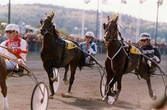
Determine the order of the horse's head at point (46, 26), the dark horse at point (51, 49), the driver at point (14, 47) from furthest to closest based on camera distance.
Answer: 1. the dark horse at point (51, 49)
2. the horse's head at point (46, 26)
3. the driver at point (14, 47)

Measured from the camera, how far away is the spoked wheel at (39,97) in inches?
223

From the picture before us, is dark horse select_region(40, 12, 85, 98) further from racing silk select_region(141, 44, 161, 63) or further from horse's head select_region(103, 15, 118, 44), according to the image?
racing silk select_region(141, 44, 161, 63)

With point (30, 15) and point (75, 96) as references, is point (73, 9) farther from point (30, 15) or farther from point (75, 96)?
point (75, 96)

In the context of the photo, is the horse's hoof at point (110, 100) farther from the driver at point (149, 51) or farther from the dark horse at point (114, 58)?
the driver at point (149, 51)

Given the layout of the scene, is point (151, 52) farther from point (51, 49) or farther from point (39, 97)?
point (39, 97)

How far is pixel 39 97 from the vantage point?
227 inches

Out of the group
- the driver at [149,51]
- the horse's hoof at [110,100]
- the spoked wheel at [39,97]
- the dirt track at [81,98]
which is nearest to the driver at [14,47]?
the spoked wheel at [39,97]

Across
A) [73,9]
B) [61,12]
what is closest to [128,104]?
[61,12]

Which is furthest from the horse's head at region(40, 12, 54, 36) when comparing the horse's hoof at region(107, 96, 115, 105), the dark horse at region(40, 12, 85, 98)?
the horse's hoof at region(107, 96, 115, 105)

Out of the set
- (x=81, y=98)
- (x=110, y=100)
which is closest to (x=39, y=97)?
(x=110, y=100)

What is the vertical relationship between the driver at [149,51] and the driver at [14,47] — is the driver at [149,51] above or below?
below

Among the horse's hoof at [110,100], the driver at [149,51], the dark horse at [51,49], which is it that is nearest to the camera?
the horse's hoof at [110,100]

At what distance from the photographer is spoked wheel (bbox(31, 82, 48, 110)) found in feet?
18.5

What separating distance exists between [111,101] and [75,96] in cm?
141
